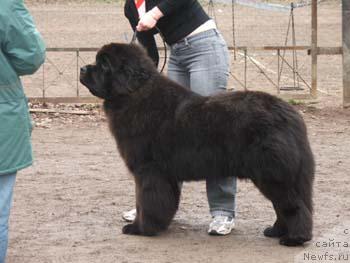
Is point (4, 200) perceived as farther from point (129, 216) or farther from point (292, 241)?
point (292, 241)

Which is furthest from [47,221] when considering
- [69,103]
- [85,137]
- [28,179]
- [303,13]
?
[303,13]

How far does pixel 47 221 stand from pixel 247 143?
1761 mm

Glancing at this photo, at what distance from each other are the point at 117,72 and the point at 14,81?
3.83 feet

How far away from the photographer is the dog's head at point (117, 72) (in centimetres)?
526

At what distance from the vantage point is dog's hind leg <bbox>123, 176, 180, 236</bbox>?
208 inches

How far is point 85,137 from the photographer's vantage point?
29.5 ft

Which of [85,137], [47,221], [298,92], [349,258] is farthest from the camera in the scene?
[298,92]

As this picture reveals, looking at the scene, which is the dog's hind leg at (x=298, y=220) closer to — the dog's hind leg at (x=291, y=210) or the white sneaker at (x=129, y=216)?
the dog's hind leg at (x=291, y=210)

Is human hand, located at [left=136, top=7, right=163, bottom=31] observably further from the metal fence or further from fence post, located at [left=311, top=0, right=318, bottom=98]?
fence post, located at [left=311, top=0, right=318, bottom=98]

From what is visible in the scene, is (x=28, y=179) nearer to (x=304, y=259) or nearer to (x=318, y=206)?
(x=318, y=206)

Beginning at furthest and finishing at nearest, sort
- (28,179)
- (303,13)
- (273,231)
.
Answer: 1. (303,13)
2. (28,179)
3. (273,231)

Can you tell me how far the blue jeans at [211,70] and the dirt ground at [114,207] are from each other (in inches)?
9.2

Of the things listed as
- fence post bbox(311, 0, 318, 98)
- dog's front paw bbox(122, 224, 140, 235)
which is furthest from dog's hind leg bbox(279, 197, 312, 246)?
fence post bbox(311, 0, 318, 98)

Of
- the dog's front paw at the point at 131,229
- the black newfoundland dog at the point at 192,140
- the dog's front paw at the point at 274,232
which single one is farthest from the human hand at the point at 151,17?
the dog's front paw at the point at 274,232
